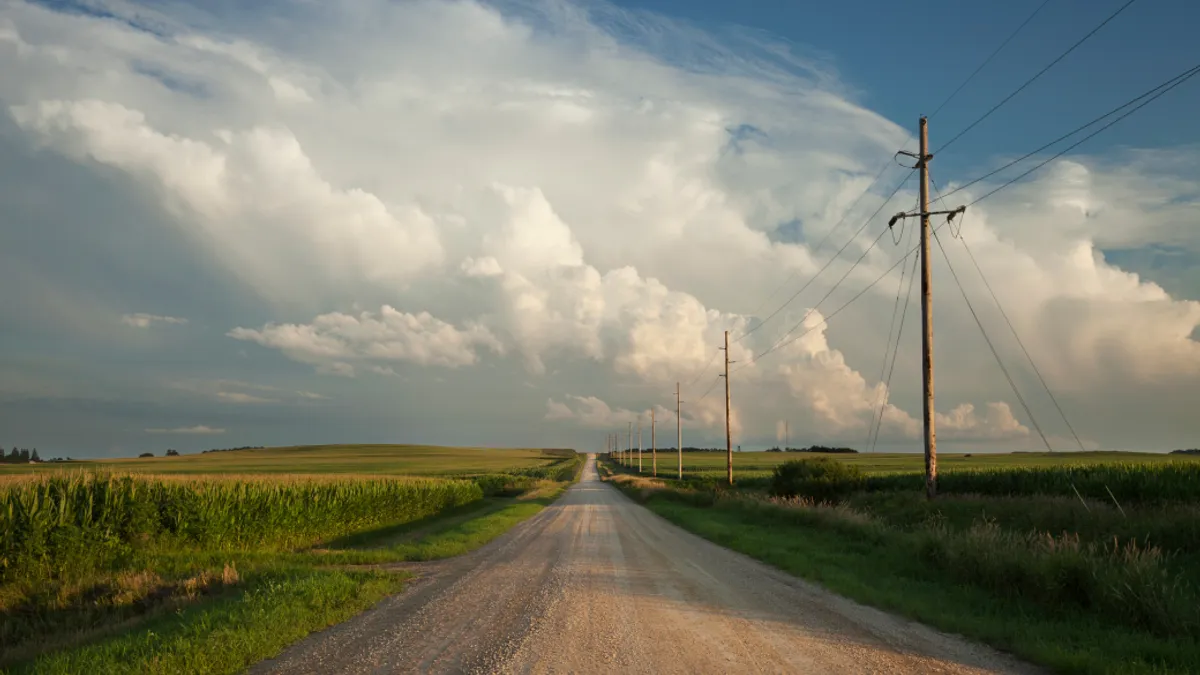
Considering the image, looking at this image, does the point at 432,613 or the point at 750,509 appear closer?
the point at 432,613

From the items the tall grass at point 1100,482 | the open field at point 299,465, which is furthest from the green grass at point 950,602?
the open field at point 299,465

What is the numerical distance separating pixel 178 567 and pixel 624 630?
14324 mm

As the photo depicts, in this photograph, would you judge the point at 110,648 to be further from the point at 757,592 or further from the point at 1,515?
the point at 1,515

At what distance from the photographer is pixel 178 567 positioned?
1855cm

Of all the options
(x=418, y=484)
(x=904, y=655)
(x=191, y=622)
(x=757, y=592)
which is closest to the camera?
(x=904, y=655)

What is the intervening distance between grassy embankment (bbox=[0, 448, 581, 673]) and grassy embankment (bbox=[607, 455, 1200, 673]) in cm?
876

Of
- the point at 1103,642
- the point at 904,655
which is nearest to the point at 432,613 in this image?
the point at 904,655

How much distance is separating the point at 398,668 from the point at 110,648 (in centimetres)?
365

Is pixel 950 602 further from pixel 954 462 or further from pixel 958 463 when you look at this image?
pixel 954 462

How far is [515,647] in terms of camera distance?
27.8 feet

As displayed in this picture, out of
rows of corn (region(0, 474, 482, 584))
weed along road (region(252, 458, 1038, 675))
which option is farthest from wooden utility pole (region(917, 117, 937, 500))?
rows of corn (region(0, 474, 482, 584))

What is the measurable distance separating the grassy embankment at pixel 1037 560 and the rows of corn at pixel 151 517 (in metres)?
14.8

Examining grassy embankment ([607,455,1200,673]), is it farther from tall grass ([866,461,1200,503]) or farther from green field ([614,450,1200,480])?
green field ([614,450,1200,480])

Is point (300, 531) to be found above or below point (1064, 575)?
below
